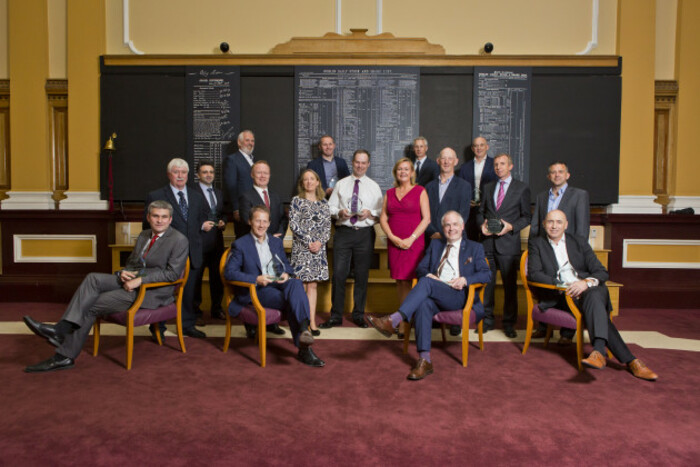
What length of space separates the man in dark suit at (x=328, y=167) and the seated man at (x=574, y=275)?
2.21 metres

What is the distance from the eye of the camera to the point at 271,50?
5.82 meters

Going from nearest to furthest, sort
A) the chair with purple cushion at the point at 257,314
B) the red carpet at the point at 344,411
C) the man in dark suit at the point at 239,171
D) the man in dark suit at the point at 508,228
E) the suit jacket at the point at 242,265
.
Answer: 1. the red carpet at the point at 344,411
2. the chair with purple cushion at the point at 257,314
3. the suit jacket at the point at 242,265
4. the man in dark suit at the point at 508,228
5. the man in dark suit at the point at 239,171

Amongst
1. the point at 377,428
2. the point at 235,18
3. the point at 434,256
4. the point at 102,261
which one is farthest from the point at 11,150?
the point at 377,428

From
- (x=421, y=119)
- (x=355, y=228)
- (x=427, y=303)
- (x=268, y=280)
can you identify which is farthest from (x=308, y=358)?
(x=421, y=119)

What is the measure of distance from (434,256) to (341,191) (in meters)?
1.19

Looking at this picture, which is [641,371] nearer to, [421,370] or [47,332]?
[421,370]

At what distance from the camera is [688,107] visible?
18.9ft

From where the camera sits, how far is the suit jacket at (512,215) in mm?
4219

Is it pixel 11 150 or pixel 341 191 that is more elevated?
pixel 11 150

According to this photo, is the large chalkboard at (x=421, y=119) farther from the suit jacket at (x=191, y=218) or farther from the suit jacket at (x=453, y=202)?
the suit jacket at (x=191, y=218)

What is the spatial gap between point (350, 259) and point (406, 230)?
659 mm

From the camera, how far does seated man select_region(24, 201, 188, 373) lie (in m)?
3.20

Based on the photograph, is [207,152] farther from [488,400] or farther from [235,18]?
[488,400]

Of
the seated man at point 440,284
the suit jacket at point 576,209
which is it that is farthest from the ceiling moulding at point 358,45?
the seated man at point 440,284
